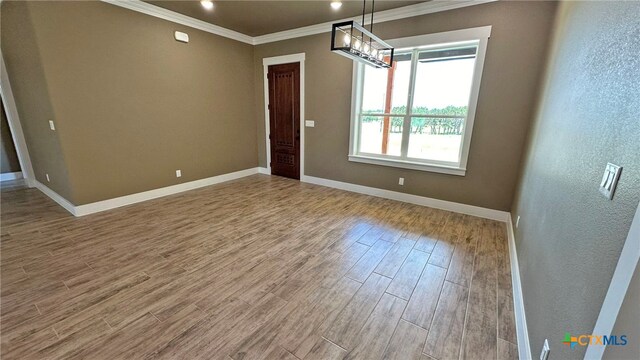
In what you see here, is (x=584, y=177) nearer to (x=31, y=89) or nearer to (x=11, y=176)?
(x=31, y=89)

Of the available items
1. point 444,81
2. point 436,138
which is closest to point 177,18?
point 444,81

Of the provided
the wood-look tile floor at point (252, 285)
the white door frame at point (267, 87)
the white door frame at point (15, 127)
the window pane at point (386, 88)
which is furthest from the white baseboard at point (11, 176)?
the window pane at point (386, 88)

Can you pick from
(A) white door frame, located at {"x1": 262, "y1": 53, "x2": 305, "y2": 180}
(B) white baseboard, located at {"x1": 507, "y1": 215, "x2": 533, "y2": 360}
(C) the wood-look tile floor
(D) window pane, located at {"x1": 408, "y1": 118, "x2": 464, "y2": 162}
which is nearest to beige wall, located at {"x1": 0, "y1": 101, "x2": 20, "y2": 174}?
(C) the wood-look tile floor

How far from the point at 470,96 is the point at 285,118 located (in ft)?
11.1

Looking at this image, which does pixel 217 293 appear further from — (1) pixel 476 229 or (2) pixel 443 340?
(1) pixel 476 229

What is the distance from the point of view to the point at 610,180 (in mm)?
909

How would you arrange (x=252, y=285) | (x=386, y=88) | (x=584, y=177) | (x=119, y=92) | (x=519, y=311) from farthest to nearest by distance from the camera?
(x=386, y=88) → (x=119, y=92) → (x=252, y=285) → (x=519, y=311) → (x=584, y=177)

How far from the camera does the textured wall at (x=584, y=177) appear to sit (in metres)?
0.85

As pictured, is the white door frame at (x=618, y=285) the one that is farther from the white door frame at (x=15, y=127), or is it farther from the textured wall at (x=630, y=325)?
the white door frame at (x=15, y=127)

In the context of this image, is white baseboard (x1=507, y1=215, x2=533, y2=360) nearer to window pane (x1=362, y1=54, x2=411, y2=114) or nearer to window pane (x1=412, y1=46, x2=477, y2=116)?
window pane (x1=412, y1=46, x2=477, y2=116)

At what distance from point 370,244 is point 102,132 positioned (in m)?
3.93

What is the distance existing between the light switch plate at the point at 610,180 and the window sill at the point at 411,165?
113 inches

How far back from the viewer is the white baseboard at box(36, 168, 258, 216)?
3.49 metres

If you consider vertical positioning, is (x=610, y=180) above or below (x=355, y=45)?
below
